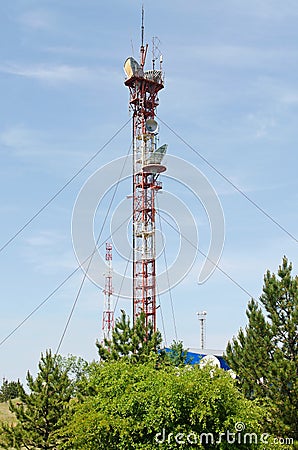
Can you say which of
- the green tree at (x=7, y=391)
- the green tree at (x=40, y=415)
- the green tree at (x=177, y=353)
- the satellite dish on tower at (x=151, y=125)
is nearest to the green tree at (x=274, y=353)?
the green tree at (x=177, y=353)

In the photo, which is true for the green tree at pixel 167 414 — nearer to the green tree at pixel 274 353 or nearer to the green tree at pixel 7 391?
the green tree at pixel 274 353

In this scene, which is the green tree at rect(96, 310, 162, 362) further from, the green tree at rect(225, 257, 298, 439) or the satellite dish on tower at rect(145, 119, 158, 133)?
the satellite dish on tower at rect(145, 119, 158, 133)

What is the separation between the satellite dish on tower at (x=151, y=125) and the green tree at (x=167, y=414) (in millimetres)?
15833

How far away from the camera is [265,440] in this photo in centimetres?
1650

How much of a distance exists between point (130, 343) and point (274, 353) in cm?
526

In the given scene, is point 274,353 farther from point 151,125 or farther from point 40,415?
point 151,125

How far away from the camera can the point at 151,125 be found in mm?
29656

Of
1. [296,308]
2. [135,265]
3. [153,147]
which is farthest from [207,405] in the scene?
[153,147]

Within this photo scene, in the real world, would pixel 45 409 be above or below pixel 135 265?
below

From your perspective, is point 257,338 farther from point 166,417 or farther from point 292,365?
point 166,417

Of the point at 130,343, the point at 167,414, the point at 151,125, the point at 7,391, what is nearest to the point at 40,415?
the point at 130,343

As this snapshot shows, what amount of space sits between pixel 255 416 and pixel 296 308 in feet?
18.0

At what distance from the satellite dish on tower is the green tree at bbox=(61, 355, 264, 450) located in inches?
623

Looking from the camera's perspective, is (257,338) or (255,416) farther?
(257,338)
